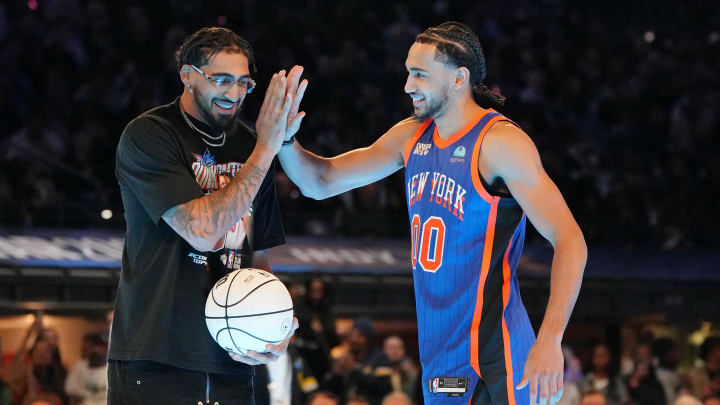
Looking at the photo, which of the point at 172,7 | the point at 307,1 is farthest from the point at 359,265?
the point at 307,1

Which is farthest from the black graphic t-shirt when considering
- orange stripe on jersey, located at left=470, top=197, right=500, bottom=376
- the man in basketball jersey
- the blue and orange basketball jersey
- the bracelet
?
orange stripe on jersey, located at left=470, top=197, right=500, bottom=376

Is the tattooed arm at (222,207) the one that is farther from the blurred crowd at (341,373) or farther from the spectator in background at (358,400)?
the spectator in background at (358,400)

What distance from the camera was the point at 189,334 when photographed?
14.2 feet

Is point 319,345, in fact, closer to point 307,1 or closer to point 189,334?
point 189,334

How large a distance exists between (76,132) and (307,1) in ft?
19.1

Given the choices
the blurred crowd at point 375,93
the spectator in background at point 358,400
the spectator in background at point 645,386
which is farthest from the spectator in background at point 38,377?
the spectator in background at point 645,386

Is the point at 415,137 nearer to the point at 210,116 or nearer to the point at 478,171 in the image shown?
the point at 478,171

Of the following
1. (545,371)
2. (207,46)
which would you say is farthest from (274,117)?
(545,371)

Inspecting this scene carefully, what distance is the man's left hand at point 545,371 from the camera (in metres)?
4.32

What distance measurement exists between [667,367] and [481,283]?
744 cm

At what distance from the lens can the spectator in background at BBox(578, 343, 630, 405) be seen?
10.5m

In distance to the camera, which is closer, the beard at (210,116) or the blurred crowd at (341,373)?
the beard at (210,116)

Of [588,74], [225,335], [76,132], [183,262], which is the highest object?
[588,74]

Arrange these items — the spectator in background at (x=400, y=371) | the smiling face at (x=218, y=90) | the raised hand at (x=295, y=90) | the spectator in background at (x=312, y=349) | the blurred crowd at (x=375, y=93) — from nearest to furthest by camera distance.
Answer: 1. the smiling face at (x=218, y=90)
2. the raised hand at (x=295, y=90)
3. the spectator in background at (x=400, y=371)
4. the spectator in background at (x=312, y=349)
5. the blurred crowd at (x=375, y=93)
